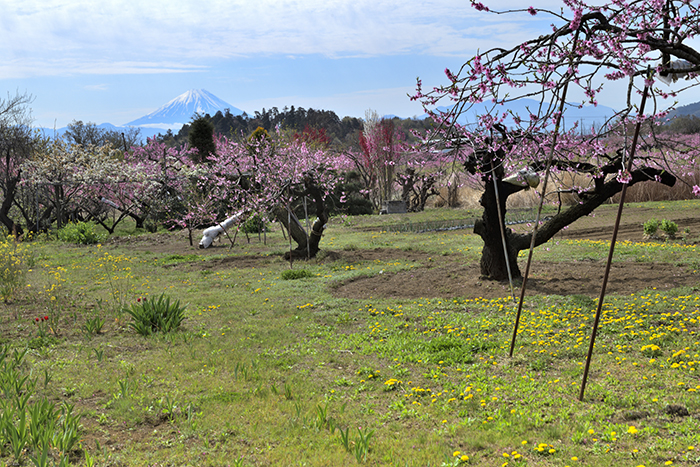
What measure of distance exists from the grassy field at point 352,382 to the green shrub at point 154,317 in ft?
0.57

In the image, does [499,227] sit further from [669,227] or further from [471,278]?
[669,227]

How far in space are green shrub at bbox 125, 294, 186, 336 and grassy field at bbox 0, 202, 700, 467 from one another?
0.57 ft

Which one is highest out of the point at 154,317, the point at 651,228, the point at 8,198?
the point at 8,198

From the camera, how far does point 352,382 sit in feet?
15.2

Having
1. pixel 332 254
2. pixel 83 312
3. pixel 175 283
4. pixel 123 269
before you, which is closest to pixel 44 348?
pixel 83 312

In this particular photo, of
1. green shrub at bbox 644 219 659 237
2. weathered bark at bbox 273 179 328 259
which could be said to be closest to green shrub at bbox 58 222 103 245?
weathered bark at bbox 273 179 328 259

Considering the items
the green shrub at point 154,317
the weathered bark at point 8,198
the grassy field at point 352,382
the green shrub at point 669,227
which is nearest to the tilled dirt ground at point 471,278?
the grassy field at point 352,382

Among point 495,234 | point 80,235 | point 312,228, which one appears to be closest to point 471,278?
point 495,234

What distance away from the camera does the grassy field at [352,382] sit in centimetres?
333

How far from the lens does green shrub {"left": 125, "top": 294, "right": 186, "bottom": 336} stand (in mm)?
6250

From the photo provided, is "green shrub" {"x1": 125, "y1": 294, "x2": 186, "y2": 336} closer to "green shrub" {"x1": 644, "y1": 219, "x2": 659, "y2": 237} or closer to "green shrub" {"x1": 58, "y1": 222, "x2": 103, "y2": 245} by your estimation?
"green shrub" {"x1": 644, "y1": 219, "x2": 659, "y2": 237}

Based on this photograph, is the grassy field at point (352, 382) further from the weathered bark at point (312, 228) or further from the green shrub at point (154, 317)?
the weathered bark at point (312, 228)

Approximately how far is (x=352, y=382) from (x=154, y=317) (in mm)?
3038

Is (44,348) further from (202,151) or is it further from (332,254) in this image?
(202,151)
